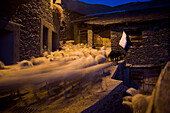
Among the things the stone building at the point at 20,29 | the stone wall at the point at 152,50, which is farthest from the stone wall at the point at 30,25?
the stone wall at the point at 152,50

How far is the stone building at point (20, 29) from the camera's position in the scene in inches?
122

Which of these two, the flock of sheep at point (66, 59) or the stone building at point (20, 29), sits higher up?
the stone building at point (20, 29)

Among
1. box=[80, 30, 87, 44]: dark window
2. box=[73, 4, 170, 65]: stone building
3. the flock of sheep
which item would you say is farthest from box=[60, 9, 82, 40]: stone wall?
the flock of sheep

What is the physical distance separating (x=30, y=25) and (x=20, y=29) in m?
0.56

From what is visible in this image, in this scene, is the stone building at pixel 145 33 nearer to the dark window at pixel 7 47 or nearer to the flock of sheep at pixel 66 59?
the flock of sheep at pixel 66 59

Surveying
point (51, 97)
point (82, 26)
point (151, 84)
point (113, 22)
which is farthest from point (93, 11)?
point (51, 97)

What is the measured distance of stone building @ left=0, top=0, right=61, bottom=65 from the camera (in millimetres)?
3096

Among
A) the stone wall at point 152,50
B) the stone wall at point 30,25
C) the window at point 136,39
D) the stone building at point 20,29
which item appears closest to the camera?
the stone building at point 20,29

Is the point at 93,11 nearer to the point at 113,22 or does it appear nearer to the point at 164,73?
the point at 113,22

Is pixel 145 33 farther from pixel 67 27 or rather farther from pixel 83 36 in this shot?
Result: pixel 67 27

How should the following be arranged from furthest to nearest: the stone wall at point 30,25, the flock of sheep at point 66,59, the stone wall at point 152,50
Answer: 1. the stone wall at point 152,50
2. the stone wall at point 30,25
3. the flock of sheep at point 66,59

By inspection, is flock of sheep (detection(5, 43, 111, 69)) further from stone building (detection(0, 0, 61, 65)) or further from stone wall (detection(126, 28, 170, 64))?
stone wall (detection(126, 28, 170, 64))

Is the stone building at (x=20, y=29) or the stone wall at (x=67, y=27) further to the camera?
the stone wall at (x=67, y=27)

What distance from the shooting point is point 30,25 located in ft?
13.2
